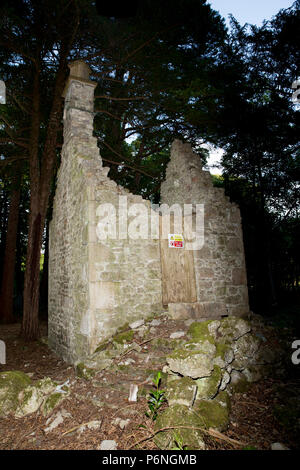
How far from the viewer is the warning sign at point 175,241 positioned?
6.53 meters

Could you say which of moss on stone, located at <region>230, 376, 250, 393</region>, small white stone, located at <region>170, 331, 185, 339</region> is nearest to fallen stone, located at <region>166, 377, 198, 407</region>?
moss on stone, located at <region>230, 376, 250, 393</region>

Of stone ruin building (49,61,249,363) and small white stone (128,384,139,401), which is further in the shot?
stone ruin building (49,61,249,363)

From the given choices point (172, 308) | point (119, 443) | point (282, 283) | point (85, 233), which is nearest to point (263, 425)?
point (119, 443)

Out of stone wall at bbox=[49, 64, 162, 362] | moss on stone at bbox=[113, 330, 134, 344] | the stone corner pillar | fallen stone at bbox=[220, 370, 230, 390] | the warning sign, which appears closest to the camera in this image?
fallen stone at bbox=[220, 370, 230, 390]

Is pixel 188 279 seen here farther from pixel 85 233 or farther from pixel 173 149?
pixel 173 149

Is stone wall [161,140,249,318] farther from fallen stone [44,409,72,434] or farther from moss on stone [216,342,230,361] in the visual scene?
fallen stone [44,409,72,434]

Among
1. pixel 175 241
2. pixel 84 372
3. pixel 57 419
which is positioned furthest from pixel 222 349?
pixel 175 241

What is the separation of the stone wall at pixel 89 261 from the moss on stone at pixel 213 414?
2.53 m

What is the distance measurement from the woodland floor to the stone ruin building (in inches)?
42.2

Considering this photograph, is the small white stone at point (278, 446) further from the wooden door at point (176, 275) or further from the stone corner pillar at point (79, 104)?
the stone corner pillar at point (79, 104)

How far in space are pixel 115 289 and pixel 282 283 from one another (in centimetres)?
1475

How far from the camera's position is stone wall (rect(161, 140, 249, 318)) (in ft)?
21.6

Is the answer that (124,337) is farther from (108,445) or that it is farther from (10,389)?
(108,445)

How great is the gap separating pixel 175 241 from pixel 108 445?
4.35 metres
